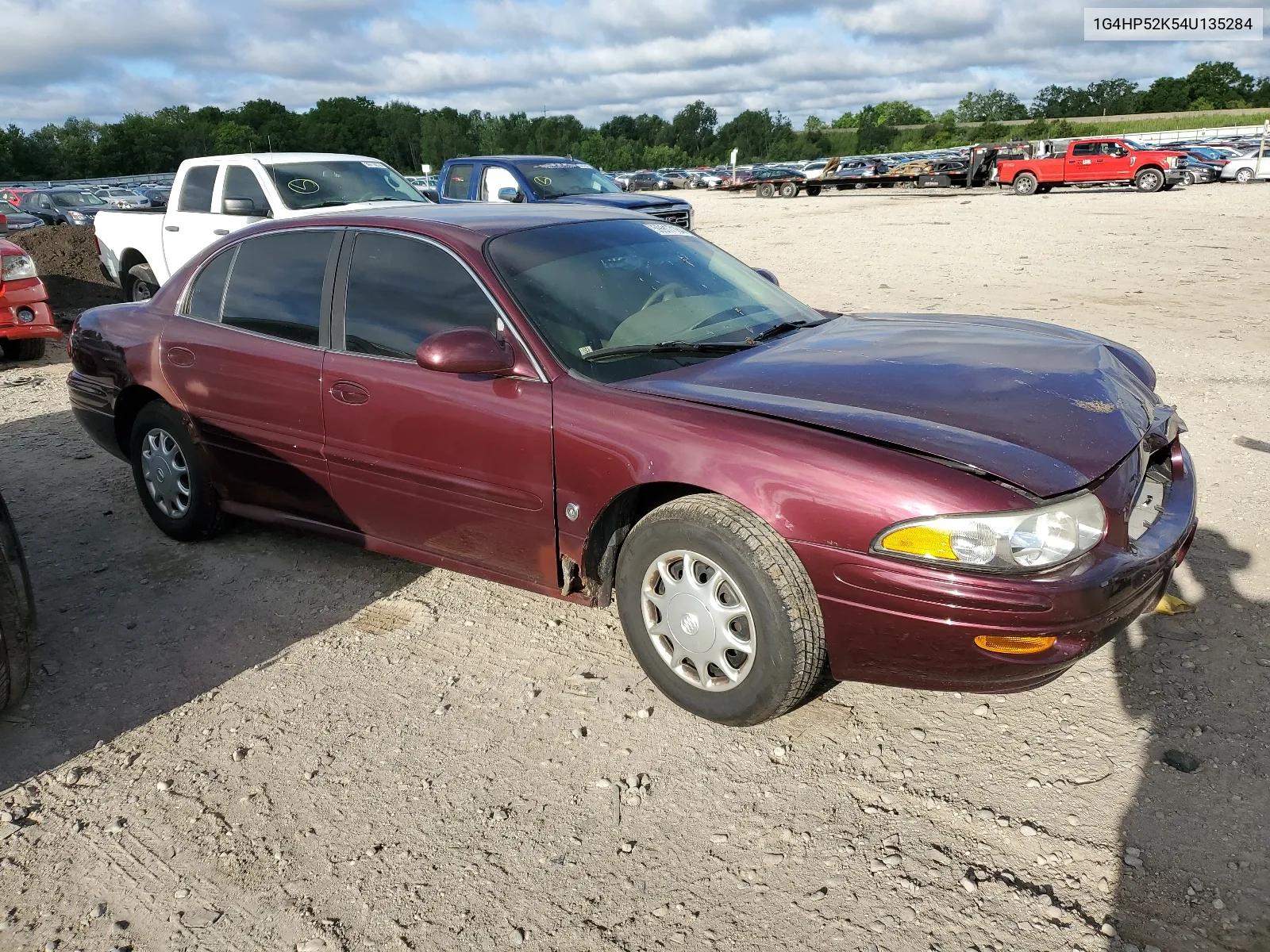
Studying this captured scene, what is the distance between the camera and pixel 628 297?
11.7 ft

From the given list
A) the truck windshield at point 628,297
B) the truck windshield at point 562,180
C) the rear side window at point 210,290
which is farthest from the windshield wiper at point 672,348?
the truck windshield at point 562,180

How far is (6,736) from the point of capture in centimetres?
315

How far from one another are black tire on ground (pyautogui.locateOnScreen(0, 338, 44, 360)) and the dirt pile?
1.85 meters

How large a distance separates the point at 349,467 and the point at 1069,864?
110 inches

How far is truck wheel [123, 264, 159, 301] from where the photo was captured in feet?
33.8

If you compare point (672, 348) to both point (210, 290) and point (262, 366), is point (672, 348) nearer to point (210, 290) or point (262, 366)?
point (262, 366)

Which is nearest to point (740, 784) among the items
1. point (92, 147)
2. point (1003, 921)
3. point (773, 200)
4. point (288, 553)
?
point (1003, 921)

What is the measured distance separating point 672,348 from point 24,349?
8.76 metres

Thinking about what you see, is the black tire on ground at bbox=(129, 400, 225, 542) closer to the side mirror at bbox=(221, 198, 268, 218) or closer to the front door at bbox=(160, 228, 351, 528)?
the front door at bbox=(160, 228, 351, 528)

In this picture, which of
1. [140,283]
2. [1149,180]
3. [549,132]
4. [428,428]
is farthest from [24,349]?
[549,132]

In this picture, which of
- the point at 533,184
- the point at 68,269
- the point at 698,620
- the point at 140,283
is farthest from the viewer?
the point at 68,269

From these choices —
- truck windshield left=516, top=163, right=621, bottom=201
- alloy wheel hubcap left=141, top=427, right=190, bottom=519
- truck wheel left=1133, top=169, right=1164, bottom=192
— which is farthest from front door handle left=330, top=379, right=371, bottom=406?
truck wheel left=1133, top=169, right=1164, bottom=192

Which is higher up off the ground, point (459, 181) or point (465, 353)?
point (459, 181)

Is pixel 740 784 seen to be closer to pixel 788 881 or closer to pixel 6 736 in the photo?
pixel 788 881
